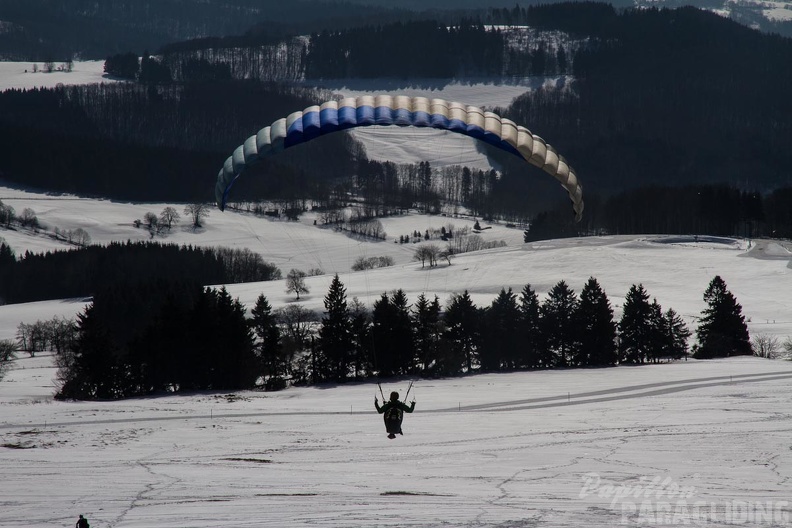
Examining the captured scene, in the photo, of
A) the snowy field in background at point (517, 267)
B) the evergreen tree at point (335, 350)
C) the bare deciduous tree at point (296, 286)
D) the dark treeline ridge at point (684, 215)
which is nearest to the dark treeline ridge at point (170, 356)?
the evergreen tree at point (335, 350)

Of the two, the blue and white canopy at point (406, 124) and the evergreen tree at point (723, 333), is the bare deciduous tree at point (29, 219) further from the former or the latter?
the blue and white canopy at point (406, 124)

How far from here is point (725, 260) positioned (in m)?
102

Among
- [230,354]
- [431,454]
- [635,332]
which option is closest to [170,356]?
[230,354]

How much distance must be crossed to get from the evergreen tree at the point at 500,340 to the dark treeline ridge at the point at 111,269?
61192mm

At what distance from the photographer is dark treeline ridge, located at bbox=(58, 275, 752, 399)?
5216 cm

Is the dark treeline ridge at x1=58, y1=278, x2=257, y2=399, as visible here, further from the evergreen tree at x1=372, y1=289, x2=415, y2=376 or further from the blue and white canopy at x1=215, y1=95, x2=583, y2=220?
the blue and white canopy at x1=215, y1=95, x2=583, y2=220

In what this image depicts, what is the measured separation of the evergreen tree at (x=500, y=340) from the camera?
6231 centimetres

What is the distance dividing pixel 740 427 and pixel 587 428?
4638 millimetres

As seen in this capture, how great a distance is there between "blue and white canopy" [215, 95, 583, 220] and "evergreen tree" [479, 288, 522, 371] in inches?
1277

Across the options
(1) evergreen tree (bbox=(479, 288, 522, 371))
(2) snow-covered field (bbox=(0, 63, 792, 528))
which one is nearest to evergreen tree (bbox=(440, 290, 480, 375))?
(1) evergreen tree (bbox=(479, 288, 522, 371))

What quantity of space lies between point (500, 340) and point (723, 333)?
15.0m

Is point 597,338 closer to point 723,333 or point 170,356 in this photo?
point 723,333

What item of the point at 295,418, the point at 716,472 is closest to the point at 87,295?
the point at 295,418

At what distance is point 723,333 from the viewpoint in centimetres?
6475
